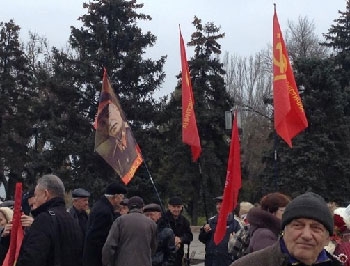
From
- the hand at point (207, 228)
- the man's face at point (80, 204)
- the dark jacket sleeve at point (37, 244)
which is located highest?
the man's face at point (80, 204)

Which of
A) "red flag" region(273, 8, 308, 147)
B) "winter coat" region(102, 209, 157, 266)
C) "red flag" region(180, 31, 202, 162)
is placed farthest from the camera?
"red flag" region(180, 31, 202, 162)

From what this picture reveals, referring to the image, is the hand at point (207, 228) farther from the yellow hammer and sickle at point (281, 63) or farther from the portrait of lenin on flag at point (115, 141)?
the yellow hammer and sickle at point (281, 63)

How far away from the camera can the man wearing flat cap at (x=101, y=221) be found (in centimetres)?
815

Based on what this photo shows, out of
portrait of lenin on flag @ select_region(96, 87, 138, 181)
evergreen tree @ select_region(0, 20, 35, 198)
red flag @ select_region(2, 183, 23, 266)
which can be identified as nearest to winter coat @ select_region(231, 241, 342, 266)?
red flag @ select_region(2, 183, 23, 266)

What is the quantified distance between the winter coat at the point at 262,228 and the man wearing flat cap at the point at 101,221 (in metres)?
2.76

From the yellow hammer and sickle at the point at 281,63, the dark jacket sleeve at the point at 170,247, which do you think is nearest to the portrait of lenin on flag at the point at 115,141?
the dark jacket sleeve at the point at 170,247

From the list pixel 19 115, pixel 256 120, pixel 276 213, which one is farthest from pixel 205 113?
pixel 276 213

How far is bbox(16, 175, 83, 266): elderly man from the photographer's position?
552 cm

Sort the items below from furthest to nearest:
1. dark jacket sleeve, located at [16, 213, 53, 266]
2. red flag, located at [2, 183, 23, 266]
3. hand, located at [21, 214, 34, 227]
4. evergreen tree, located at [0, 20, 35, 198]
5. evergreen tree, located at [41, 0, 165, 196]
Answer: evergreen tree, located at [0, 20, 35, 198]
evergreen tree, located at [41, 0, 165, 196]
hand, located at [21, 214, 34, 227]
red flag, located at [2, 183, 23, 266]
dark jacket sleeve, located at [16, 213, 53, 266]

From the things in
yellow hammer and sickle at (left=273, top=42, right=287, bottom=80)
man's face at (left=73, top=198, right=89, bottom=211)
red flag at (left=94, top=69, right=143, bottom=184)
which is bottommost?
man's face at (left=73, top=198, right=89, bottom=211)

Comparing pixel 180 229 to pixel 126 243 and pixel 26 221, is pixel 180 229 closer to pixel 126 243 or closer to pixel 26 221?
pixel 126 243

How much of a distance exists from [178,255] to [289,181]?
17.7m

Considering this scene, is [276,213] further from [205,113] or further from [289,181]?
[205,113]

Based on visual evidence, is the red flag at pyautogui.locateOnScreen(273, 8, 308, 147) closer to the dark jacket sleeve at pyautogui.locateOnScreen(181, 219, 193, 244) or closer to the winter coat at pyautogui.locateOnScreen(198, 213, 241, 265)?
the winter coat at pyautogui.locateOnScreen(198, 213, 241, 265)
